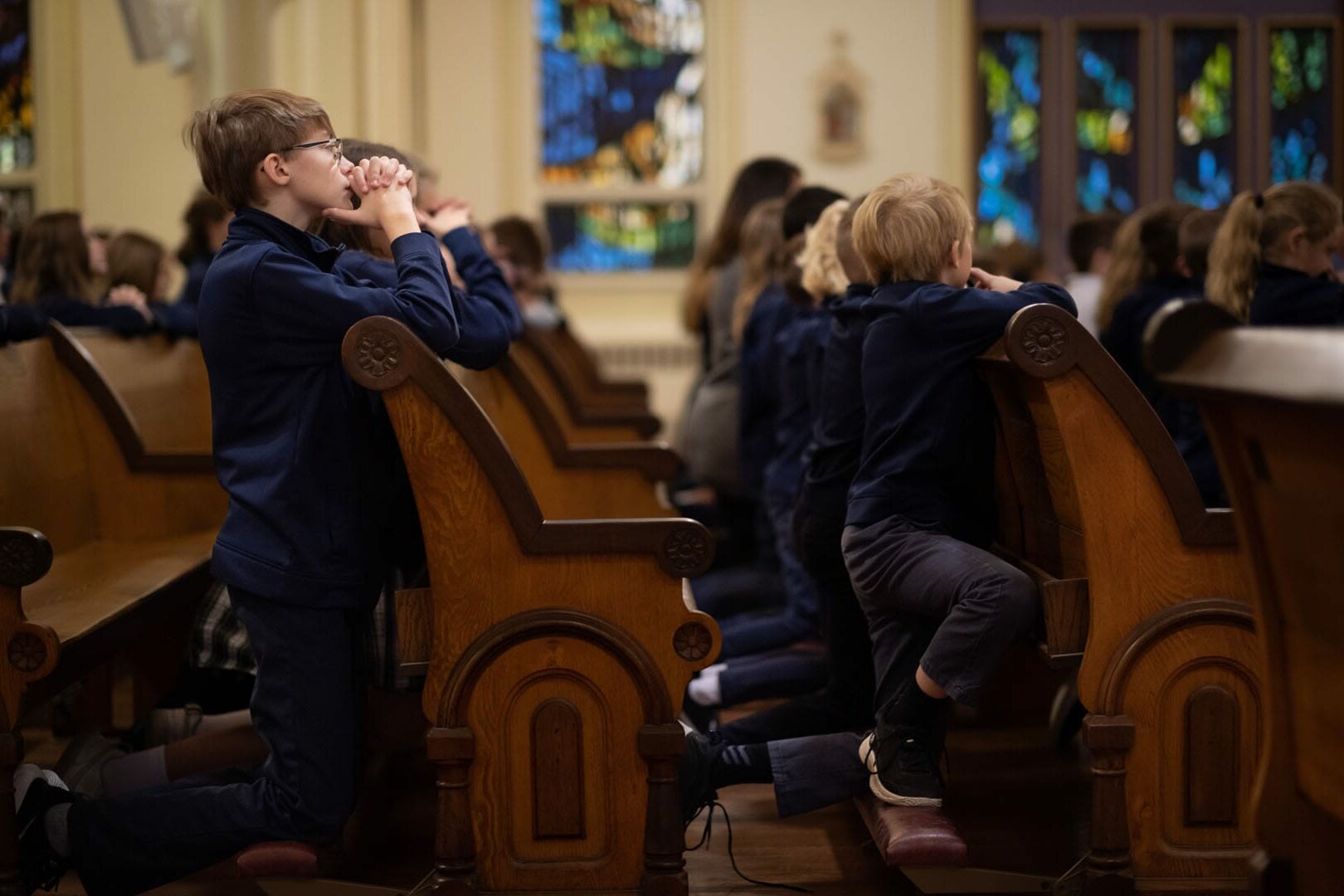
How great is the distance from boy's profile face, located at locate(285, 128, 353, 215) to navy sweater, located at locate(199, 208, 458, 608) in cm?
6

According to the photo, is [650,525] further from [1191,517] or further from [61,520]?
[61,520]

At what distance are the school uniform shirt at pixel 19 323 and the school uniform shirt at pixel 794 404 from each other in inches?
75.6

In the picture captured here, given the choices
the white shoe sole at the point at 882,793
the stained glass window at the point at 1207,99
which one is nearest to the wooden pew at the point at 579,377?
the white shoe sole at the point at 882,793

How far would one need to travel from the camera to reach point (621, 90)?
1223 centimetres

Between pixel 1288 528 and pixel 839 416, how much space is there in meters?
1.94

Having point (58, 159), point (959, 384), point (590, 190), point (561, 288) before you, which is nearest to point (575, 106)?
point (590, 190)

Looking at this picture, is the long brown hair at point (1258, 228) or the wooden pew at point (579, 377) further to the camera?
the wooden pew at point (579, 377)

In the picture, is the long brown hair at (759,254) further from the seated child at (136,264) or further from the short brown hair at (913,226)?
the seated child at (136,264)

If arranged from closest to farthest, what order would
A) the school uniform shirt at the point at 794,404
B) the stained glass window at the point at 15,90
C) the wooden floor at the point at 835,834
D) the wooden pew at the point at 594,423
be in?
the wooden floor at the point at 835,834
the school uniform shirt at the point at 794,404
the wooden pew at the point at 594,423
the stained glass window at the point at 15,90

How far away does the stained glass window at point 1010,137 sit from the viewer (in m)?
12.0

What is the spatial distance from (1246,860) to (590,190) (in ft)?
32.5

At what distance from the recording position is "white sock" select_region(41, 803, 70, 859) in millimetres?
2781

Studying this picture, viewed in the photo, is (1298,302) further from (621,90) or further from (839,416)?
(621,90)

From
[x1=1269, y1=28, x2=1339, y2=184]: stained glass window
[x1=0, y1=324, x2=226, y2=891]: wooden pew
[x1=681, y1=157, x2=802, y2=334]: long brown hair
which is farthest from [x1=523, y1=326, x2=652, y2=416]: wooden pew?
[x1=1269, y1=28, x2=1339, y2=184]: stained glass window
